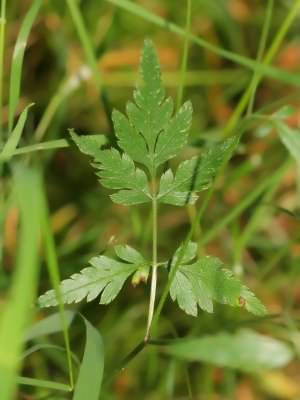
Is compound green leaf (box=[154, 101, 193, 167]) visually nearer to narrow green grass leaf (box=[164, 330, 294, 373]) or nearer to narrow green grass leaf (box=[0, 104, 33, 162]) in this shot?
narrow green grass leaf (box=[0, 104, 33, 162])

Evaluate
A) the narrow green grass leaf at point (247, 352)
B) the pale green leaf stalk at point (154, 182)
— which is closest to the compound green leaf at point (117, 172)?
the pale green leaf stalk at point (154, 182)

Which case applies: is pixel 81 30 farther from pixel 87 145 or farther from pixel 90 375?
pixel 90 375

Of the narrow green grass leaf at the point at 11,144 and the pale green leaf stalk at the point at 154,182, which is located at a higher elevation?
the narrow green grass leaf at the point at 11,144

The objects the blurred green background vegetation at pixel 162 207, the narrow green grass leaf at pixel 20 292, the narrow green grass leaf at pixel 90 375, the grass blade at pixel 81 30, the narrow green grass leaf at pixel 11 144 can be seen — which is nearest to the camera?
the narrow green grass leaf at pixel 20 292

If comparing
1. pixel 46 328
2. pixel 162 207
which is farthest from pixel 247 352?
pixel 162 207

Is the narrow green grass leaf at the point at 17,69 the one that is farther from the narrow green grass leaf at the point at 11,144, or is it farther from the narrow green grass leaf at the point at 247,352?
the narrow green grass leaf at the point at 247,352

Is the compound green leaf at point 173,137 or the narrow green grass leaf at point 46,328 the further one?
the narrow green grass leaf at point 46,328
